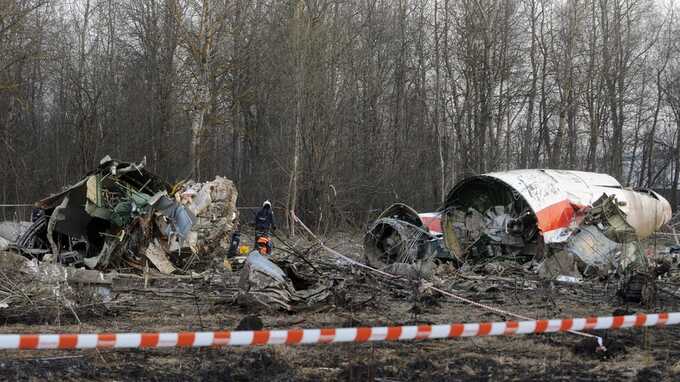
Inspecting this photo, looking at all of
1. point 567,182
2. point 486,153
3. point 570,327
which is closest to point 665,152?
point 486,153

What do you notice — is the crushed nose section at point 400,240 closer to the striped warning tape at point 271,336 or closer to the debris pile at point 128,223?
the debris pile at point 128,223

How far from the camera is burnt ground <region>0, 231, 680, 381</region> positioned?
5.78m

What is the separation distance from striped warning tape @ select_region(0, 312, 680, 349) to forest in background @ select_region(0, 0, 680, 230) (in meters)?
20.1

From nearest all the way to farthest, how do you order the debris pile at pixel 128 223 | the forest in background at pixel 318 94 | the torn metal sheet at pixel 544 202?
1. the debris pile at pixel 128 223
2. the torn metal sheet at pixel 544 202
3. the forest in background at pixel 318 94

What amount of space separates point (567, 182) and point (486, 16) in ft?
58.8

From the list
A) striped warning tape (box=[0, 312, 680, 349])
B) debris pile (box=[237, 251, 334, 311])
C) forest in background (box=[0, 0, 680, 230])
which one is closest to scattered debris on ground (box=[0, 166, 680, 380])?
debris pile (box=[237, 251, 334, 311])

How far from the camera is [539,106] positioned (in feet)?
114

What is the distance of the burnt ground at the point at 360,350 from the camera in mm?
5781

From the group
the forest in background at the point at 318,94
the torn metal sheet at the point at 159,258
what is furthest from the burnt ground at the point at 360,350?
the forest in background at the point at 318,94

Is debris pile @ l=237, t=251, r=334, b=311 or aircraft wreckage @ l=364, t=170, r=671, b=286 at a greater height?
aircraft wreckage @ l=364, t=170, r=671, b=286

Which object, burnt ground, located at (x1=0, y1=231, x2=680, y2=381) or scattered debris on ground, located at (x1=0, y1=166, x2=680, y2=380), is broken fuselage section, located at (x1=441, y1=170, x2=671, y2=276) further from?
burnt ground, located at (x1=0, y1=231, x2=680, y2=381)

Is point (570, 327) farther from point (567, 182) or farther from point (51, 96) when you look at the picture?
point (51, 96)

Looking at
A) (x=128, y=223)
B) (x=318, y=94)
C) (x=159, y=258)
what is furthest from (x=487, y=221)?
(x=318, y=94)

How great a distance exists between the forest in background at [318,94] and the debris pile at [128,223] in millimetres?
11458
